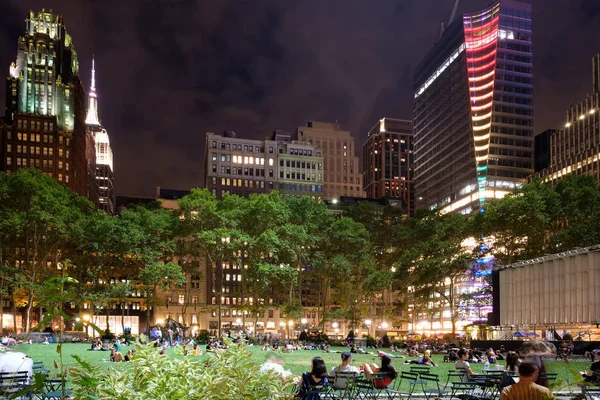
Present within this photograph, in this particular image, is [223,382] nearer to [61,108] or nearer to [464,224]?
[464,224]

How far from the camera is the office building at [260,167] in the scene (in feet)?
394

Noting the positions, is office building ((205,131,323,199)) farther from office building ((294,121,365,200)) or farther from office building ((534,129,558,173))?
office building ((534,129,558,173))

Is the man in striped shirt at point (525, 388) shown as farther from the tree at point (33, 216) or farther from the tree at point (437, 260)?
the tree at point (33, 216)

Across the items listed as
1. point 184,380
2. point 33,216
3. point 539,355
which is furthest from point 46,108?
point 184,380

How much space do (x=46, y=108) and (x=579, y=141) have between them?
116114 millimetres

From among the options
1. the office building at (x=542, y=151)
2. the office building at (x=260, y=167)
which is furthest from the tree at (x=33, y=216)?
the office building at (x=542, y=151)

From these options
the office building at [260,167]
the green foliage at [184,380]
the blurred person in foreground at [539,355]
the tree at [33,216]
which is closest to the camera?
the green foliage at [184,380]

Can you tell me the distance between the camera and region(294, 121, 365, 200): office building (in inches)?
6412

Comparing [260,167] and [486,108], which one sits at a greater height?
[486,108]

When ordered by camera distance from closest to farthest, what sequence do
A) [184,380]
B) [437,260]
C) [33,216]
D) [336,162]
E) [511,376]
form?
[184,380] → [511,376] → [33,216] → [437,260] → [336,162]

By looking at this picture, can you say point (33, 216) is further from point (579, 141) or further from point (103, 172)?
point (103, 172)

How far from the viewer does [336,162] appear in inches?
6412

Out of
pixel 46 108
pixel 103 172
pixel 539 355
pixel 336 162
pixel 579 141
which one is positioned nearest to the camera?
pixel 539 355

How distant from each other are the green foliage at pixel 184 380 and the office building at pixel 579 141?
99712 millimetres
